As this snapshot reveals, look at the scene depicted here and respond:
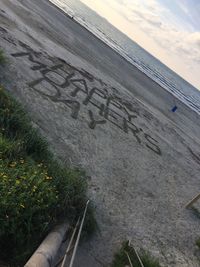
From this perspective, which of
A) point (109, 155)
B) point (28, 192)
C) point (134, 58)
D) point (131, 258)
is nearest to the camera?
point (28, 192)

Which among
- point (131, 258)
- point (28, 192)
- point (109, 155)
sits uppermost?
point (28, 192)

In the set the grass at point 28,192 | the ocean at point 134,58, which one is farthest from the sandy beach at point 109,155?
the ocean at point 134,58

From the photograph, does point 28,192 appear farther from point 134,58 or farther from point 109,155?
point 134,58

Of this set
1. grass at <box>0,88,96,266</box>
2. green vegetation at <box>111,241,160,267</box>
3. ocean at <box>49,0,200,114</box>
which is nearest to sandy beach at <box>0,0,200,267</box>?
green vegetation at <box>111,241,160,267</box>

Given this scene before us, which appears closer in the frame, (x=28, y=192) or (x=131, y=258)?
(x=28, y=192)

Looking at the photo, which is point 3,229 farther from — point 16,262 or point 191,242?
point 191,242

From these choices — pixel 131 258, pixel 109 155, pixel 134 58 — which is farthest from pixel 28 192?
pixel 134 58

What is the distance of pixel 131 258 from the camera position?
8.32 meters

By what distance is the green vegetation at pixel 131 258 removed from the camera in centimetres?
805

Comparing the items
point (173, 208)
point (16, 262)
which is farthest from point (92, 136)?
point (16, 262)

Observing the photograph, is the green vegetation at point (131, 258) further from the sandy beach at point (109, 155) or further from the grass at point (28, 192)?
the grass at point (28, 192)

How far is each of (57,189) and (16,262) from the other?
69.4 inches

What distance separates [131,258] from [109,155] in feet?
16.5

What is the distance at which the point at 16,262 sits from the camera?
6410 millimetres
